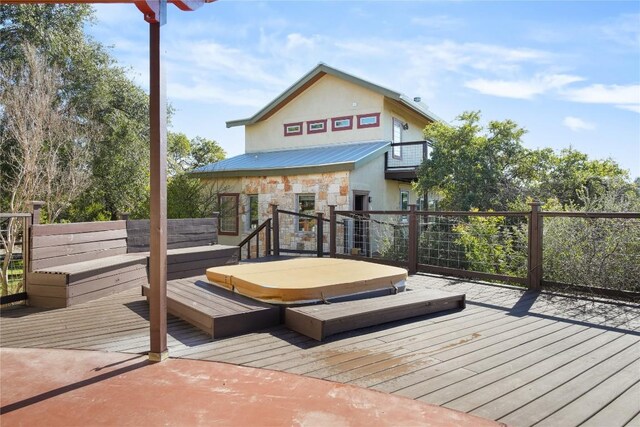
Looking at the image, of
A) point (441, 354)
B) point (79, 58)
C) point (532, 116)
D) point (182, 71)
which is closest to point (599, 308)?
point (441, 354)

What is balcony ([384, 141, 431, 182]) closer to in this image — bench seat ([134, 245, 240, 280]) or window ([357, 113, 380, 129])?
window ([357, 113, 380, 129])

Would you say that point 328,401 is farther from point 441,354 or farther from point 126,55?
point 126,55

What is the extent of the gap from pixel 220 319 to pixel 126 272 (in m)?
2.52

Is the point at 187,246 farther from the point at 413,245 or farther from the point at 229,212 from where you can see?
the point at 229,212

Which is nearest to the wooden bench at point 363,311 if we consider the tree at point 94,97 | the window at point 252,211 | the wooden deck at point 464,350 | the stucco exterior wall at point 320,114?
the wooden deck at point 464,350

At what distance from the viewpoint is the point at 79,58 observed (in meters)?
10.6

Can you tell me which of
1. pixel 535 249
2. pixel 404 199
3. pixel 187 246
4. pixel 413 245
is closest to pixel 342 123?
pixel 404 199

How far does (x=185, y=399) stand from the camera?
2.24 m

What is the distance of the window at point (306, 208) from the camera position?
10.8 meters

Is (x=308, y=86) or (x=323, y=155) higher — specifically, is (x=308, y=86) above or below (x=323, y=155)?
above

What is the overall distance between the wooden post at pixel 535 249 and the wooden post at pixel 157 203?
4.36 metres

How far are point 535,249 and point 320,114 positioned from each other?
9.61 metres

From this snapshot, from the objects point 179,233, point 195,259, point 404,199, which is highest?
point 404,199

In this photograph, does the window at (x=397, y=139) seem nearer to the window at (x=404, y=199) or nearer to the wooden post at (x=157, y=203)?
the window at (x=404, y=199)
